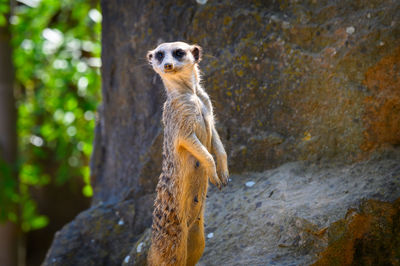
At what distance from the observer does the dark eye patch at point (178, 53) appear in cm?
346

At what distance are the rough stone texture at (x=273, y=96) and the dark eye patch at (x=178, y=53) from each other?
130cm

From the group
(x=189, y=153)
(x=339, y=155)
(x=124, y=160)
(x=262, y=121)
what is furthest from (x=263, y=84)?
(x=124, y=160)

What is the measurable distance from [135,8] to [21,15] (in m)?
4.19

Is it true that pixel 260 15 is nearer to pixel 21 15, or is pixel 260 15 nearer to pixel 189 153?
pixel 189 153

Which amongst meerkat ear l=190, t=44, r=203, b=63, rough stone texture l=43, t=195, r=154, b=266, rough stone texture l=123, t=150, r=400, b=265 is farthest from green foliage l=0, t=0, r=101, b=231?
meerkat ear l=190, t=44, r=203, b=63

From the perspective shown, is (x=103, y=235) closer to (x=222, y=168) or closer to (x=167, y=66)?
(x=222, y=168)

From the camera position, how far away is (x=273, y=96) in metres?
4.57

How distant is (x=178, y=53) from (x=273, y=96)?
1.38 meters

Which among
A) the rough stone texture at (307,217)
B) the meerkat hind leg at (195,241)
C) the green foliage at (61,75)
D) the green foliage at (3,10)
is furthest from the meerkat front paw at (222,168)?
the green foliage at (3,10)

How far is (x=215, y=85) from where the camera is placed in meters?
4.83

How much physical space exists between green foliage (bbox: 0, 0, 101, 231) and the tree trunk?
20cm

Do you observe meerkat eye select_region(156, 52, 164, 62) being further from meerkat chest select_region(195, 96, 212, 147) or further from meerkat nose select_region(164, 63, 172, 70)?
meerkat chest select_region(195, 96, 212, 147)

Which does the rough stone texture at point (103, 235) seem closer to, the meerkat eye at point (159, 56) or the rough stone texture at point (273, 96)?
the rough stone texture at point (273, 96)

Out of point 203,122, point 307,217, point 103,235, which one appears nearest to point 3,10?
point 103,235
